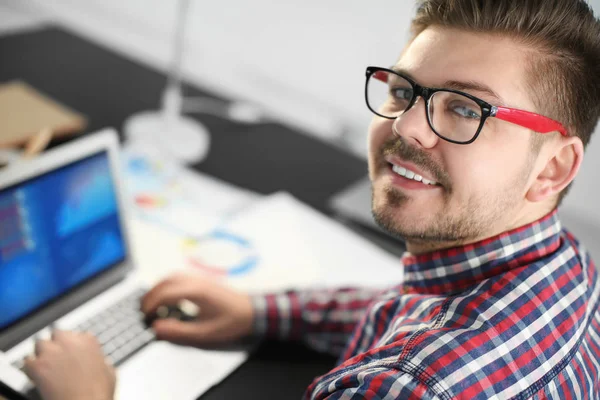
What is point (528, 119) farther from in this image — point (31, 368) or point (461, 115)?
point (31, 368)

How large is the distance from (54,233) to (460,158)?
552mm

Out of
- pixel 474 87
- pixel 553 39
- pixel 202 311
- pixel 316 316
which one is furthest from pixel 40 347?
pixel 553 39

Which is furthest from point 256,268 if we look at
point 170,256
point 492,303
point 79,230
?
point 492,303

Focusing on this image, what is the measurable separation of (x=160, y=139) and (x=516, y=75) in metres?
0.88

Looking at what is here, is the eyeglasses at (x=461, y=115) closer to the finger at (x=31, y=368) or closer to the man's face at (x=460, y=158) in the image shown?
the man's face at (x=460, y=158)

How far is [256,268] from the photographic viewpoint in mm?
1160

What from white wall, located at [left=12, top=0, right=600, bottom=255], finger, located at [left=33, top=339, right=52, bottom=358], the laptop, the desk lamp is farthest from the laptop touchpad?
white wall, located at [left=12, top=0, right=600, bottom=255]

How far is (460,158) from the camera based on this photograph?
0.77m

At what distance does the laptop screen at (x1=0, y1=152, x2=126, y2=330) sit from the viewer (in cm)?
84

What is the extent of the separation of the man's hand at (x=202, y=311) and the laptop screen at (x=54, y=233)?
0.35ft

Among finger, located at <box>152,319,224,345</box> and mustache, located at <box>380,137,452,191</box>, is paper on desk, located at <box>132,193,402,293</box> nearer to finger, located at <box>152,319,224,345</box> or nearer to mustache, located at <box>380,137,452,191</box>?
finger, located at <box>152,319,224,345</box>

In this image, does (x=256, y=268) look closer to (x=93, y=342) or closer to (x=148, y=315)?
(x=148, y=315)

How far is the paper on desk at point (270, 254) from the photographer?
113 centimetres

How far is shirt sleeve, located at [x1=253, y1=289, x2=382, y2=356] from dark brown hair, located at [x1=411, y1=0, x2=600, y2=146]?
41cm
